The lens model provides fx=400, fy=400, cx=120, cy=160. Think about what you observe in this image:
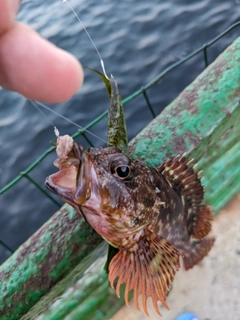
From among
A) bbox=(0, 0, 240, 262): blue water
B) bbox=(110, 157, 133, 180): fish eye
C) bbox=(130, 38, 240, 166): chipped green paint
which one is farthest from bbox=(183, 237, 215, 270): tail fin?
bbox=(0, 0, 240, 262): blue water

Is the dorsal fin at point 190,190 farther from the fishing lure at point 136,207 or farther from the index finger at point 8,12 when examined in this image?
the index finger at point 8,12

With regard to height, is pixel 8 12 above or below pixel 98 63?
above

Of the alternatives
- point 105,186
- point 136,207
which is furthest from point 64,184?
point 136,207

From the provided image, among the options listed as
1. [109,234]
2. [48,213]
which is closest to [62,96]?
[109,234]

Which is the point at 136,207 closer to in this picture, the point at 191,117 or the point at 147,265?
the point at 147,265

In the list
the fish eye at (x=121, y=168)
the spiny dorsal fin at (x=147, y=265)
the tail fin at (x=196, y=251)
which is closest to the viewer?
the fish eye at (x=121, y=168)

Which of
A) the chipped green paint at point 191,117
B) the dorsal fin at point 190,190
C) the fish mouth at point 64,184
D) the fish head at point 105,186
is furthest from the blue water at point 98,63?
the fish mouth at point 64,184
